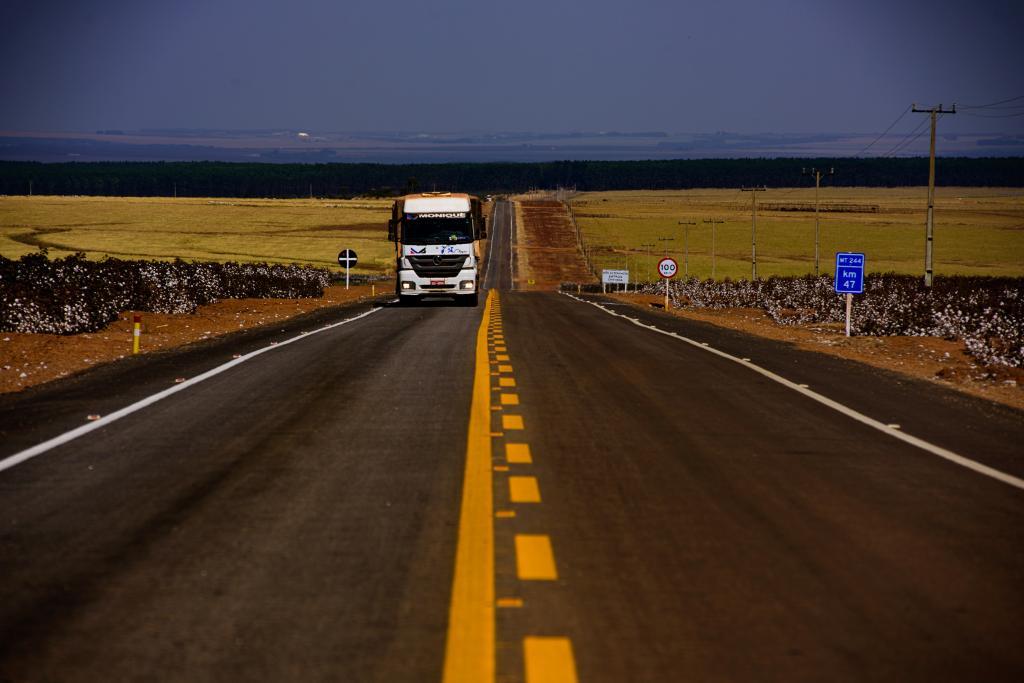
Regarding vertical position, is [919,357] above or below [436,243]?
below

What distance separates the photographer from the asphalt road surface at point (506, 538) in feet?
16.6

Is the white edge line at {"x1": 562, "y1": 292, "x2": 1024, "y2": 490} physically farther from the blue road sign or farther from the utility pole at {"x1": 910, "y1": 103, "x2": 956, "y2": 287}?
the utility pole at {"x1": 910, "y1": 103, "x2": 956, "y2": 287}

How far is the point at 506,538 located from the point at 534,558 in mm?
491

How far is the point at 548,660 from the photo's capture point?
493cm

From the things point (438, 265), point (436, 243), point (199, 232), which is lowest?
point (438, 265)

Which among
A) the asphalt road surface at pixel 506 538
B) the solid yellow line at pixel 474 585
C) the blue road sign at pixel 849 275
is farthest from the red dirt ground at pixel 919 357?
the solid yellow line at pixel 474 585

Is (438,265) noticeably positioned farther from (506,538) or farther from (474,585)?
(474,585)

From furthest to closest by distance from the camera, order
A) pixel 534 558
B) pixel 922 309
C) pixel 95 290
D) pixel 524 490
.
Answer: pixel 922 309 < pixel 95 290 < pixel 524 490 < pixel 534 558

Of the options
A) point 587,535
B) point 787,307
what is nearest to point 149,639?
point 587,535

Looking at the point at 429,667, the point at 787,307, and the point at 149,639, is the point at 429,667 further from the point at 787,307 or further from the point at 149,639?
the point at 787,307

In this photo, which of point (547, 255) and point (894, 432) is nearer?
point (894, 432)

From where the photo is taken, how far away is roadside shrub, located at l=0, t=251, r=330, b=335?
23453 millimetres

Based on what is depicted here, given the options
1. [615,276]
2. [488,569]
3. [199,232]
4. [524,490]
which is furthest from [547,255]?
[488,569]

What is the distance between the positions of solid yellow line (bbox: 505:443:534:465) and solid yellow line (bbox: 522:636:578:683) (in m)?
4.37
